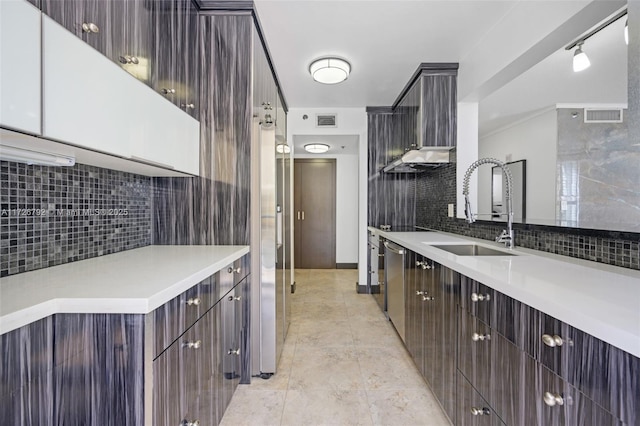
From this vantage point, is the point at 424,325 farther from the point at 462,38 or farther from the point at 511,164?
the point at 511,164

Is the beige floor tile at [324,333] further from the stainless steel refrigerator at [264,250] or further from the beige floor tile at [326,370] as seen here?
the stainless steel refrigerator at [264,250]

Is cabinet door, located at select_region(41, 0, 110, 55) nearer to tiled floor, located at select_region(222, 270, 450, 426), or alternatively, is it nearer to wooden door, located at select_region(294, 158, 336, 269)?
tiled floor, located at select_region(222, 270, 450, 426)

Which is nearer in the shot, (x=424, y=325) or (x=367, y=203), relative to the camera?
(x=424, y=325)

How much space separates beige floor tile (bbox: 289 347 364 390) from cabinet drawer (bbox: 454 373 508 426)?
69cm

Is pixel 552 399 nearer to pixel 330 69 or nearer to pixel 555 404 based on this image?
pixel 555 404

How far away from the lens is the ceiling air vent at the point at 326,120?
12.8 feet

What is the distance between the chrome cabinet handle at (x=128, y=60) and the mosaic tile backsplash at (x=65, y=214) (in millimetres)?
538

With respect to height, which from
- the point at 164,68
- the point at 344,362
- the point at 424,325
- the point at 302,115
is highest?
the point at 302,115

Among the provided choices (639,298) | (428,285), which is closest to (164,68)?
(428,285)

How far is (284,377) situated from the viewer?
78.5 inches

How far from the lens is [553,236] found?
155 cm

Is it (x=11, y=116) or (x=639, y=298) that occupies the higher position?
(x=11, y=116)

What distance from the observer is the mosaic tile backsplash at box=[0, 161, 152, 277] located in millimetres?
1037

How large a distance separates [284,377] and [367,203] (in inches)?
97.5
